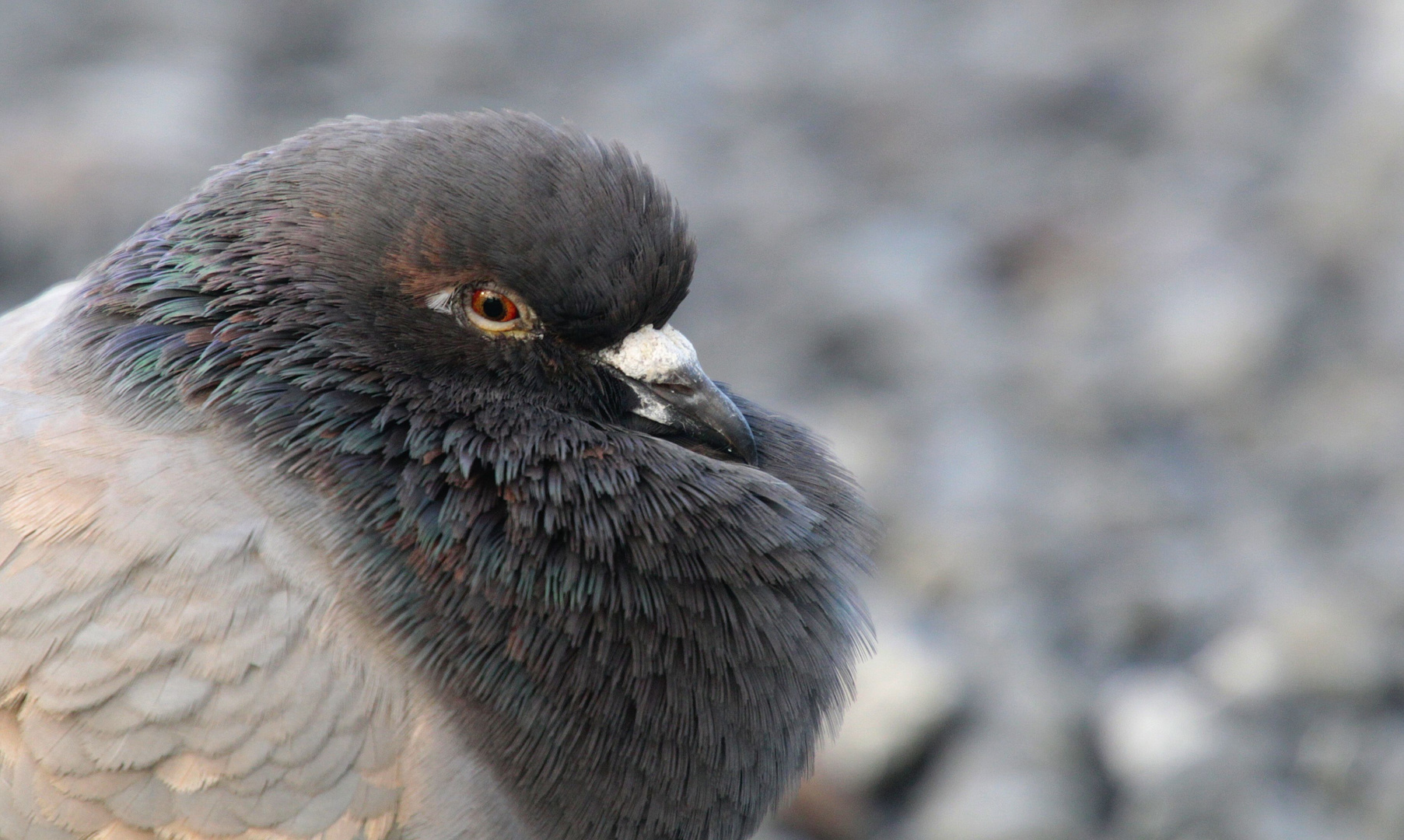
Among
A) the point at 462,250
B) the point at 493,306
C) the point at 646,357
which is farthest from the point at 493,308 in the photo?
the point at 646,357

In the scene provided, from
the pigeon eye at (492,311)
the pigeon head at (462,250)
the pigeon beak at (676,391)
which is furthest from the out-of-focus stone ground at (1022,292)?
the pigeon eye at (492,311)

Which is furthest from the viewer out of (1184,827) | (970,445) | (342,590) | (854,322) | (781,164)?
(781,164)

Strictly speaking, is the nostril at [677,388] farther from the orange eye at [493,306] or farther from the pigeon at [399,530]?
the orange eye at [493,306]

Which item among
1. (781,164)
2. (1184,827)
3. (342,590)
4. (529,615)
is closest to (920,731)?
(1184,827)

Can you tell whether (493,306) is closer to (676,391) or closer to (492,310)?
(492,310)

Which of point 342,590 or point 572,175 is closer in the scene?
point 342,590

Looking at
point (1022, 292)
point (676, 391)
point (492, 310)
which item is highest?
point (1022, 292)

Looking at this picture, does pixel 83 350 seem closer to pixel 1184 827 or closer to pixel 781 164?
pixel 1184 827
